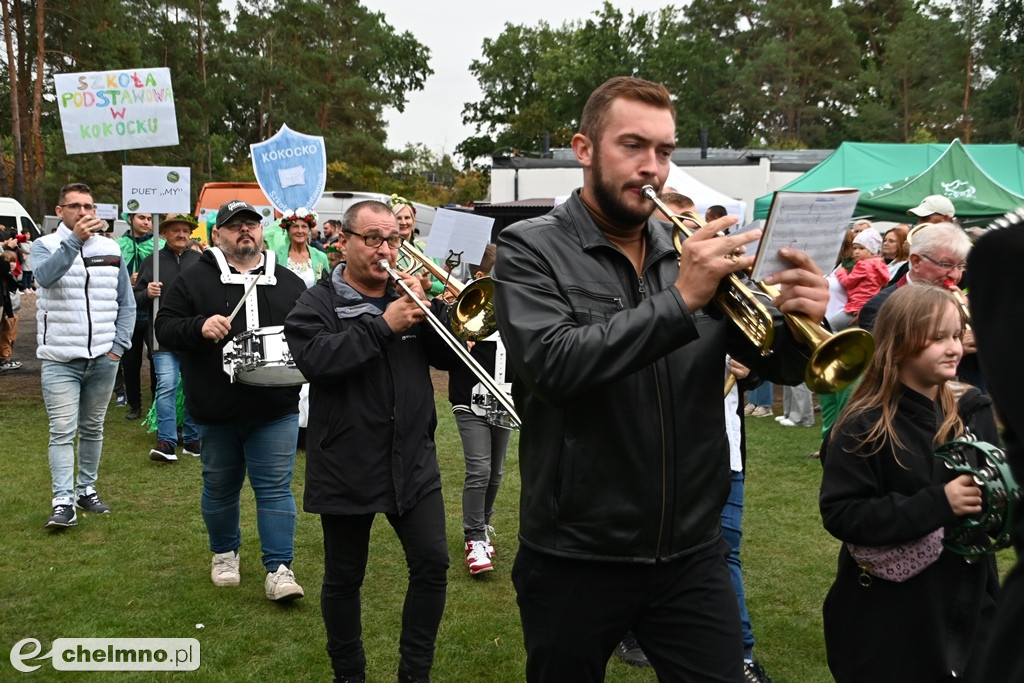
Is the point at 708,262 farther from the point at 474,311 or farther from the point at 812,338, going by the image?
the point at 474,311

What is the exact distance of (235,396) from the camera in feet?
17.4

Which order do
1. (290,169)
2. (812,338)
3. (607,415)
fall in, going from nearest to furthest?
(812,338) < (607,415) < (290,169)

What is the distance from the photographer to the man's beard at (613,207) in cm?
271

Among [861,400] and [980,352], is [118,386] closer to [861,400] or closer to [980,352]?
[861,400]

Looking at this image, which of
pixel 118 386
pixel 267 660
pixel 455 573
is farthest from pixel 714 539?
pixel 118 386

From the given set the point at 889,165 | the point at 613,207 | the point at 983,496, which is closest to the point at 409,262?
the point at 613,207

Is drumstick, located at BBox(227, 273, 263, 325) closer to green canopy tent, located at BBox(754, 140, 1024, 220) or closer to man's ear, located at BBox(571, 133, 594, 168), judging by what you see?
man's ear, located at BBox(571, 133, 594, 168)

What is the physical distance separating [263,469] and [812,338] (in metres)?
3.70

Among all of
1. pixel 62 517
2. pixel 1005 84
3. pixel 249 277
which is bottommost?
pixel 62 517

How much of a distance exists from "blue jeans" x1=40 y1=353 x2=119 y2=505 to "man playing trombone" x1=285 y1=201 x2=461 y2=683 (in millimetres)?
2985

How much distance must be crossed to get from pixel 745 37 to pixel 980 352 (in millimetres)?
65899

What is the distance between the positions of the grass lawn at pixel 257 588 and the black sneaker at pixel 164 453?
0.38 metres

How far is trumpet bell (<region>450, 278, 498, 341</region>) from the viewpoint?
3930mm

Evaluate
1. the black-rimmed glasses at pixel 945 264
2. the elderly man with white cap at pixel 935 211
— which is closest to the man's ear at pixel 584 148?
the black-rimmed glasses at pixel 945 264
